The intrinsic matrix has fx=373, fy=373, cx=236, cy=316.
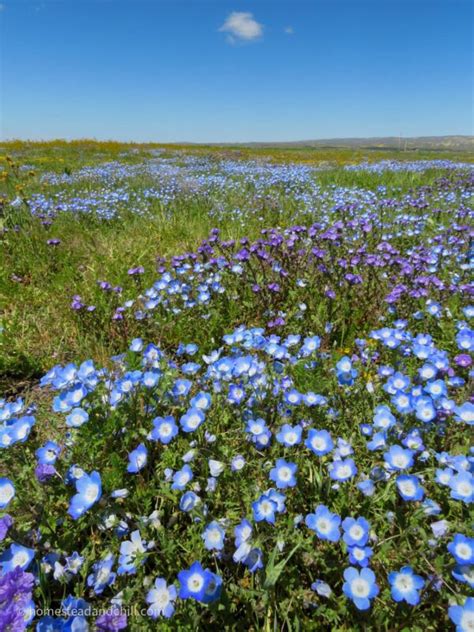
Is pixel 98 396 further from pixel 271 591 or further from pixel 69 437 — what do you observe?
pixel 271 591

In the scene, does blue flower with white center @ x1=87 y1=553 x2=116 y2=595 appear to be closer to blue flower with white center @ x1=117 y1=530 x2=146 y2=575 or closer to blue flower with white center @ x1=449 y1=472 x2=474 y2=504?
blue flower with white center @ x1=117 y1=530 x2=146 y2=575

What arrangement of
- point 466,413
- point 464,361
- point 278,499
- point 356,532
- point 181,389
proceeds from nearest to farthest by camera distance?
point 356,532 < point 278,499 < point 466,413 < point 181,389 < point 464,361

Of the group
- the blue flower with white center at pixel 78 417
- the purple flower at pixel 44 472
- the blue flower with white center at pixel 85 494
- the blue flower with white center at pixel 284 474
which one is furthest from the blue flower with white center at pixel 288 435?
the purple flower at pixel 44 472

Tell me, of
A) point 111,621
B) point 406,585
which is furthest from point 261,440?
point 111,621

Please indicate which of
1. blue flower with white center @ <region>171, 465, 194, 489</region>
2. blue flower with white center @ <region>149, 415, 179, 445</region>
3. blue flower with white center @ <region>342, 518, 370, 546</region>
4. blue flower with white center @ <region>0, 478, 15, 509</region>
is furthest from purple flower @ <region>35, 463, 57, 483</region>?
blue flower with white center @ <region>342, 518, 370, 546</region>

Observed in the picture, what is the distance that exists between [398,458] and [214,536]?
867 millimetres

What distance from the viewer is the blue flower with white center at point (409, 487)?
1508mm

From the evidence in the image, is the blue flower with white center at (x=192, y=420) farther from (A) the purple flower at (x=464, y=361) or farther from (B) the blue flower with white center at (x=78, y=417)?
(A) the purple flower at (x=464, y=361)

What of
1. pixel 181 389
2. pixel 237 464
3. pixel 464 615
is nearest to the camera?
pixel 464 615

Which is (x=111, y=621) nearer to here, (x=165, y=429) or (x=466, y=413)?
(x=165, y=429)

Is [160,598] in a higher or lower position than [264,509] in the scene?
lower

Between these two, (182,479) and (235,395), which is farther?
(235,395)

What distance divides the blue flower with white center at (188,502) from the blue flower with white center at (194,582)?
0.99ft

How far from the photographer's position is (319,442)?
1799 mm
